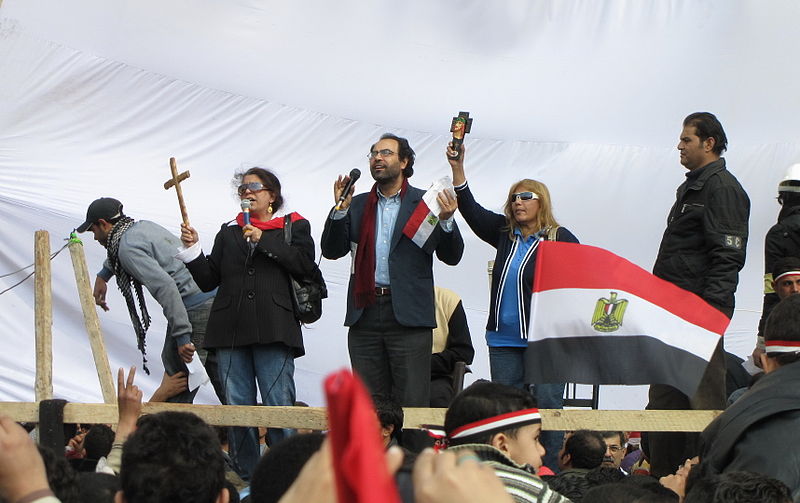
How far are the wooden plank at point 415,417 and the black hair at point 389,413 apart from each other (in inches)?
7.3

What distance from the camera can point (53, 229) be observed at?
896 centimetres

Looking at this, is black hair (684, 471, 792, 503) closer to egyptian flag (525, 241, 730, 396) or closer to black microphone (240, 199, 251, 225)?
egyptian flag (525, 241, 730, 396)

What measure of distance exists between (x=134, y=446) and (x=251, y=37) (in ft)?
31.8

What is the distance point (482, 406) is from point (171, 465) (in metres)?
1.16

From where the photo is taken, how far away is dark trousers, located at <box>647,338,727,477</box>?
5.40 m

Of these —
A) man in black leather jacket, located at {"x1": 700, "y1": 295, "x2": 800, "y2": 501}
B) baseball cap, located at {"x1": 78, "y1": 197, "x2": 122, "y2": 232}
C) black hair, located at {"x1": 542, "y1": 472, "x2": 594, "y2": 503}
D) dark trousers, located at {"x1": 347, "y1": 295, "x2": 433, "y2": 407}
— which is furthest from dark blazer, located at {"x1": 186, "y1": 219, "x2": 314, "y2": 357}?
man in black leather jacket, located at {"x1": 700, "y1": 295, "x2": 800, "y2": 501}

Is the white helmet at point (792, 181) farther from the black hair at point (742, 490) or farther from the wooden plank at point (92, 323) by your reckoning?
the wooden plank at point (92, 323)

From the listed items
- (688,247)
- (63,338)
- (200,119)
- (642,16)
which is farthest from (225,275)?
(642,16)

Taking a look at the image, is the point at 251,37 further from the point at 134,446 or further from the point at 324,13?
the point at 134,446

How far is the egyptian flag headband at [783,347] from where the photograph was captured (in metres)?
3.68

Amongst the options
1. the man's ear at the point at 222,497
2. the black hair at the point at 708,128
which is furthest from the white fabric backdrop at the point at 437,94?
the man's ear at the point at 222,497

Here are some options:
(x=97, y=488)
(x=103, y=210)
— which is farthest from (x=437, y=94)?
(x=97, y=488)

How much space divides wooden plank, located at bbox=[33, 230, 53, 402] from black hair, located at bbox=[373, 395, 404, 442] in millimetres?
2230

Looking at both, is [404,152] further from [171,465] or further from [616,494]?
[171,465]
